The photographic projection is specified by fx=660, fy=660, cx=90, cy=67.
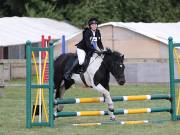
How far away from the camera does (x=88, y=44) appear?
1544cm

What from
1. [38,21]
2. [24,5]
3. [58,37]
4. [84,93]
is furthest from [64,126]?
[24,5]

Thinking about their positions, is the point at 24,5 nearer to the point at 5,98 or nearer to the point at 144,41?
the point at 144,41

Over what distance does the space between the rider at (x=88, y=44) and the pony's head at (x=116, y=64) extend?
1.46 feet

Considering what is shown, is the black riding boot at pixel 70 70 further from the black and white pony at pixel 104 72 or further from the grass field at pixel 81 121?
the grass field at pixel 81 121

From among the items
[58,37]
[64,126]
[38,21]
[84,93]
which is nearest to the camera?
[64,126]

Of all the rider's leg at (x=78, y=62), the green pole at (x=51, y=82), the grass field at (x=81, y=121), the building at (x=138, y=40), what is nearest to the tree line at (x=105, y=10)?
the building at (x=138, y=40)

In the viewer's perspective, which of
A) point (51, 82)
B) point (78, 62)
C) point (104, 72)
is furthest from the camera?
point (78, 62)

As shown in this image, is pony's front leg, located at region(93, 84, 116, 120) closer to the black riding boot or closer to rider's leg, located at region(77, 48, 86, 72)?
rider's leg, located at region(77, 48, 86, 72)

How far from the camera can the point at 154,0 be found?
45.4 m

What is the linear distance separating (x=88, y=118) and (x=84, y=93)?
927cm

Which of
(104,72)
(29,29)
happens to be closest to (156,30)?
(29,29)

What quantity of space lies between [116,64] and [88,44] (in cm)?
89

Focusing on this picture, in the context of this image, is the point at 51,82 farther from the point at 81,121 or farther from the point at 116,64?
the point at 81,121

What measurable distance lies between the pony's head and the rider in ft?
1.46
